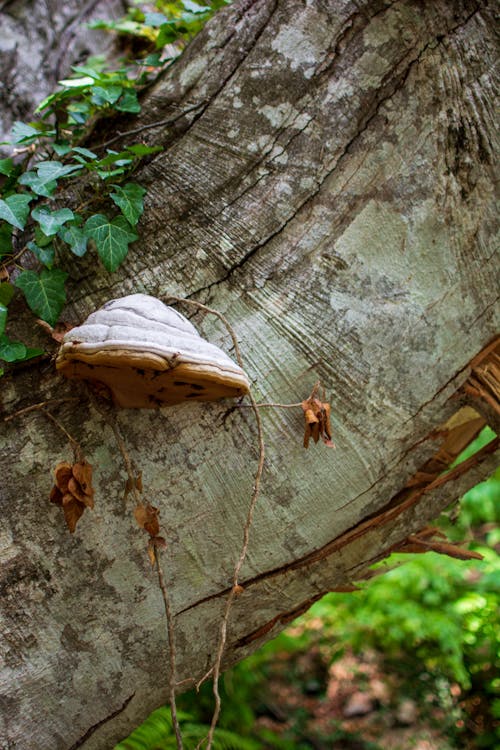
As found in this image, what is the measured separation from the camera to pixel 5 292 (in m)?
1.48

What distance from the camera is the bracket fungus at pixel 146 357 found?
1159 mm

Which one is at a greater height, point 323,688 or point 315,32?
point 315,32

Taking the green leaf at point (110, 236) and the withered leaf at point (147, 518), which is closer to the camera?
the withered leaf at point (147, 518)

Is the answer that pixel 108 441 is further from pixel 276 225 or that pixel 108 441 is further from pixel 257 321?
pixel 276 225

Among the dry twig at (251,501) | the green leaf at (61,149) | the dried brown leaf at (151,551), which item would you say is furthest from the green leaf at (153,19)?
the dried brown leaf at (151,551)

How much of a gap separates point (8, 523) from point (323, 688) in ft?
13.0

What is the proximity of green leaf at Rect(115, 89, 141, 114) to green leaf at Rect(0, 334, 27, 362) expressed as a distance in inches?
29.3

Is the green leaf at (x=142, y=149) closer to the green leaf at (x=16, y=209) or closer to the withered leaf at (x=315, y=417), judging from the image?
the green leaf at (x=16, y=209)

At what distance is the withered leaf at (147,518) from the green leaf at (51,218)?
68cm

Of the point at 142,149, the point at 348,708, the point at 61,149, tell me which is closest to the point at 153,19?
the point at 61,149

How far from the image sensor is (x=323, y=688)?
4.59m

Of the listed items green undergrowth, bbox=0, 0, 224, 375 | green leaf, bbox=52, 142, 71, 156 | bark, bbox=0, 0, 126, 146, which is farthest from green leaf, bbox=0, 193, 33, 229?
bark, bbox=0, 0, 126, 146

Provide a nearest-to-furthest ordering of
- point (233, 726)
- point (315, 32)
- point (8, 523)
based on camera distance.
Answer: point (8, 523)
point (315, 32)
point (233, 726)

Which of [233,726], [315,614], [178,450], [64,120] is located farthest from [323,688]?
[64,120]
